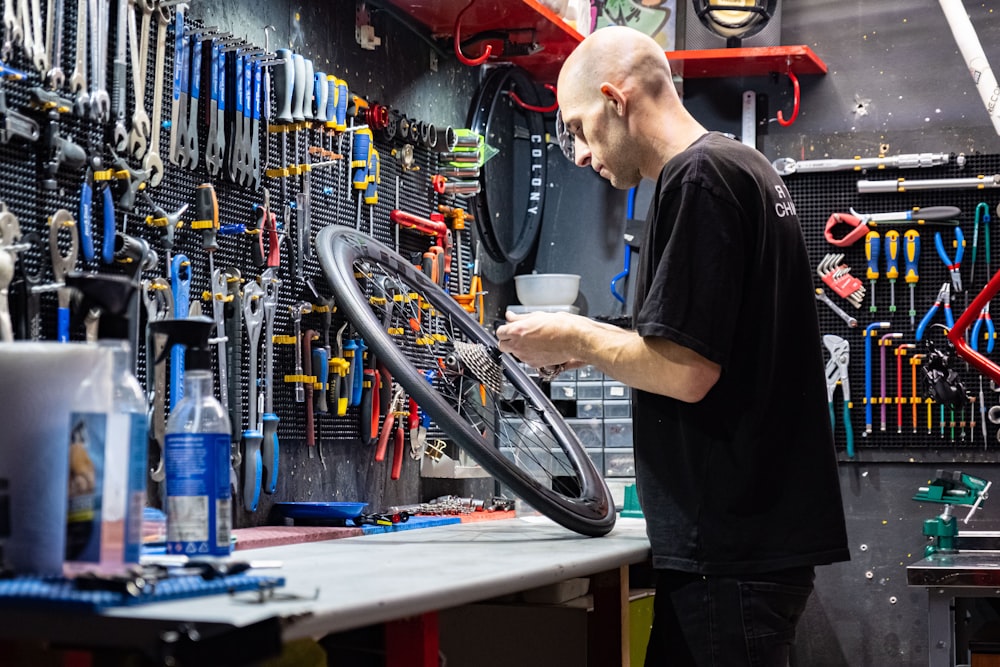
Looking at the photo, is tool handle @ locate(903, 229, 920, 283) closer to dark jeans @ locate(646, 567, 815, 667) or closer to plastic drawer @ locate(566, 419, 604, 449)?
plastic drawer @ locate(566, 419, 604, 449)

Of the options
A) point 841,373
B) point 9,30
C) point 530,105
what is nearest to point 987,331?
point 841,373

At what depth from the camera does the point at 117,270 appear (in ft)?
7.05

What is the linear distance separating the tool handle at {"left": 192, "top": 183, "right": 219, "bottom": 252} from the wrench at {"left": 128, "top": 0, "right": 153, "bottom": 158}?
0.52ft

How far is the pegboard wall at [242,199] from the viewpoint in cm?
197

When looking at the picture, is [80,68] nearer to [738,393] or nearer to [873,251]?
[738,393]

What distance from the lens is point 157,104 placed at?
7.44 ft

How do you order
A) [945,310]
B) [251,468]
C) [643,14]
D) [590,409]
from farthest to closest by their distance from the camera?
1. [643,14]
2. [945,310]
3. [590,409]
4. [251,468]

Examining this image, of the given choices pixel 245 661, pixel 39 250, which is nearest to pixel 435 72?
pixel 39 250

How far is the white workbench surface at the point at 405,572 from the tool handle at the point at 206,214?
2.22 feet

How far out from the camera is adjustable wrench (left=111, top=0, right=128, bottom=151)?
2.15 m

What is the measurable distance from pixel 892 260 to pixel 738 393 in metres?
2.84

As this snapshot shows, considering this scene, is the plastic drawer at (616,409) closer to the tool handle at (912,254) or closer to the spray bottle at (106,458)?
the tool handle at (912,254)

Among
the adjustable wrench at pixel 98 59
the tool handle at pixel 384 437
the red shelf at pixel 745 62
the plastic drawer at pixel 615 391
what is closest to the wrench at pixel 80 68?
the adjustable wrench at pixel 98 59

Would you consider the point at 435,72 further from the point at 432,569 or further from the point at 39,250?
the point at 432,569
